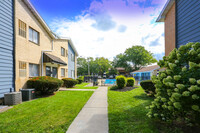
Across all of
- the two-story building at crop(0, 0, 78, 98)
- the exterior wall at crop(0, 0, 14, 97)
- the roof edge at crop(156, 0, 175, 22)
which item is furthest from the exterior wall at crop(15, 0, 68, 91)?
the roof edge at crop(156, 0, 175, 22)

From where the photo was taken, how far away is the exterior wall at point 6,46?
6.14 m

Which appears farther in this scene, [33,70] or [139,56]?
[139,56]

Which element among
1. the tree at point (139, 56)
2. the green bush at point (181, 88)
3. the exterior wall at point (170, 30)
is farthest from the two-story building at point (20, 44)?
the tree at point (139, 56)

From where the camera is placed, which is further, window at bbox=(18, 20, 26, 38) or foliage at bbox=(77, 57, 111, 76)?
foliage at bbox=(77, 57, 111, 76)

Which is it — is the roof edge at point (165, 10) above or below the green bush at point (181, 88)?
above

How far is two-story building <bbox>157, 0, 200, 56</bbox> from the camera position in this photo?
497 centimetres

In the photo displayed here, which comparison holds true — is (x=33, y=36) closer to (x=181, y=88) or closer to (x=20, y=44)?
(x=20, y=44)

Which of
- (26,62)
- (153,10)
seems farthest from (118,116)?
(153,10)

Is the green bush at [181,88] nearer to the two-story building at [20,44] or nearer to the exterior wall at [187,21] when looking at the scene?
the exterior wall at [187,21]

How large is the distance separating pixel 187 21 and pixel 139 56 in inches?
1630

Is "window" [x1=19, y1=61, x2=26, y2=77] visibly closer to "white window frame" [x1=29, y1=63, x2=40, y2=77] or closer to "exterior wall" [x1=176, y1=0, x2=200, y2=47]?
"white window frame" [x1=29, y1=63, x2=40, y2=77]

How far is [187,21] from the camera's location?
5.46m

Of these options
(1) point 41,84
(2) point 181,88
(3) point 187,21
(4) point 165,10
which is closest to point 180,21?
(3) point 187,21

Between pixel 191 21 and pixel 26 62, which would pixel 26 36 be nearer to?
pixel 26 62
